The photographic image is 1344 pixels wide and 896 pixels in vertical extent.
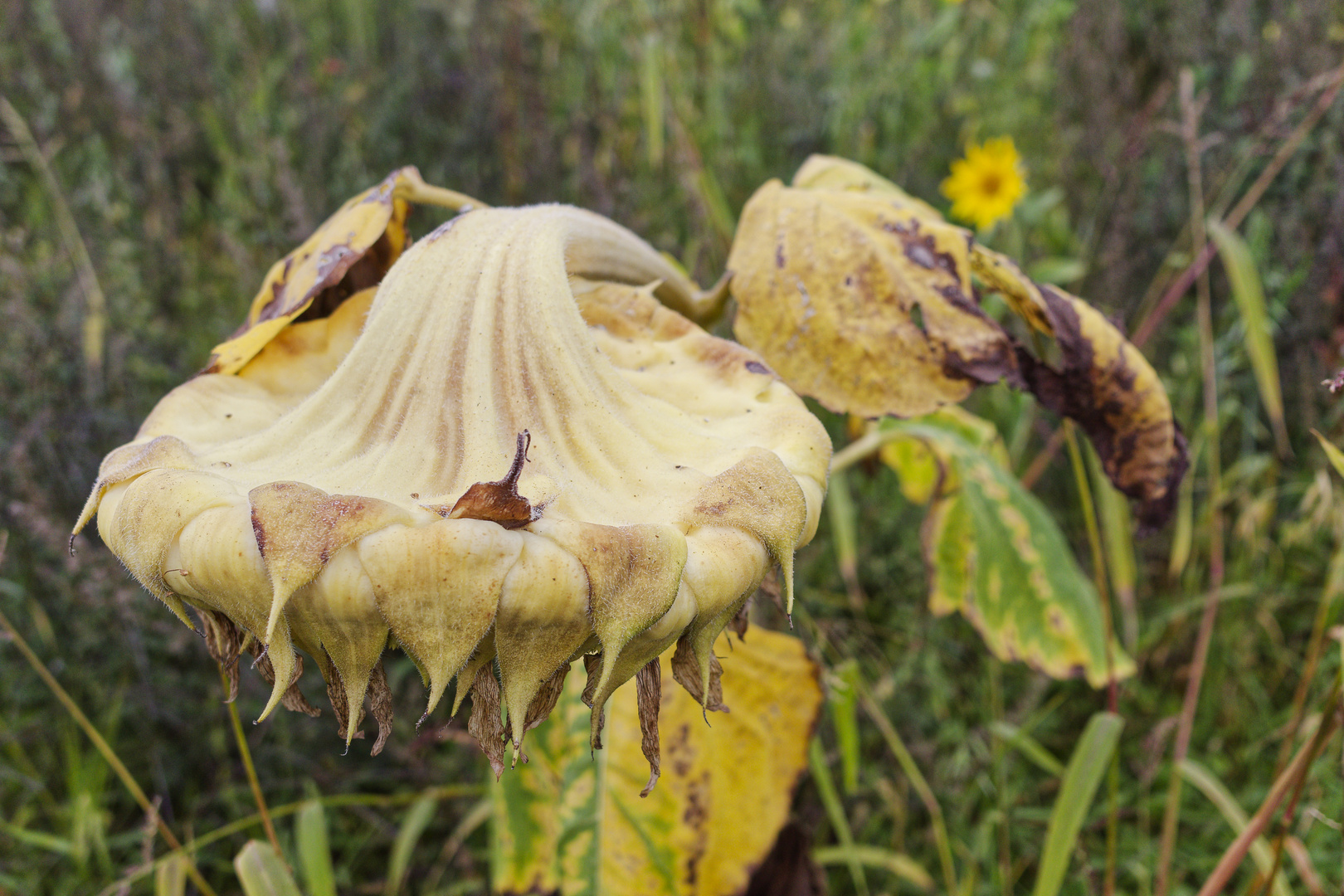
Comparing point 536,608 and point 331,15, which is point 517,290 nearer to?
point 536,608

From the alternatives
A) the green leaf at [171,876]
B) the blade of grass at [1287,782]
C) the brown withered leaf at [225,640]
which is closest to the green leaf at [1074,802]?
the blade of grass at [1287,782]

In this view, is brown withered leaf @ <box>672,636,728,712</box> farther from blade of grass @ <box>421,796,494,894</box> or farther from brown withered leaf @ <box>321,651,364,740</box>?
blade of grass @ <box>421,796,494,894</box>

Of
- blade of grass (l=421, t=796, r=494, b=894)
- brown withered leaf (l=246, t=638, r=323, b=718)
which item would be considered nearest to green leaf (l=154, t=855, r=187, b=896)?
blade of grass (l=421, t=796, r=494, b=894)

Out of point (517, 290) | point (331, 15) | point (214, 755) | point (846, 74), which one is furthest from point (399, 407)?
point (331, 15)

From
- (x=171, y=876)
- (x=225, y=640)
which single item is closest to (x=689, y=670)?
(x=225, y=640)

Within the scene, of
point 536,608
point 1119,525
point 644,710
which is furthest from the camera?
point 1119,525

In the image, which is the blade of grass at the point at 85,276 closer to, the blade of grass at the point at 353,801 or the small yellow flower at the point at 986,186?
the blade of grass at the point at 353,801

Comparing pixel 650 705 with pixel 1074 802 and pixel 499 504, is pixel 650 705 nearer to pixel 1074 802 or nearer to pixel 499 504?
pixel 499 504
